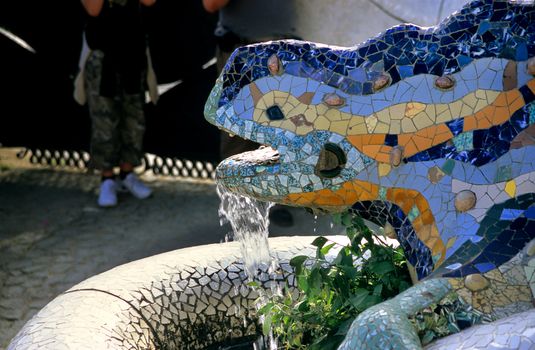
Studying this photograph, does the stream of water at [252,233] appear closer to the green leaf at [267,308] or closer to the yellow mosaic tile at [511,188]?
the green leaf at [267,308]

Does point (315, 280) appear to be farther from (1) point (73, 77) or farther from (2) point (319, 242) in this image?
(1) point (73, 77)

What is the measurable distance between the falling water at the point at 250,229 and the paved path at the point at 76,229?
1.88m

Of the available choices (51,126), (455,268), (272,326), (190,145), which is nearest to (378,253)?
(272,326)

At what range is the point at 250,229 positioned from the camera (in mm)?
2779

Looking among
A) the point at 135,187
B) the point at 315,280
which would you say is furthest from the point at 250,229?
the point at 135,187

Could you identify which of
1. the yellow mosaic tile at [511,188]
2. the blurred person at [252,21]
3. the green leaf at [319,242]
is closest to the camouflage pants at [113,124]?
the blurred person at [252,21]

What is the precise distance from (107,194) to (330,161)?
4.52 metres

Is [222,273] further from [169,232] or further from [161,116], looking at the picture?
[161,116]

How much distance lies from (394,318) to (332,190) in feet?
1.26

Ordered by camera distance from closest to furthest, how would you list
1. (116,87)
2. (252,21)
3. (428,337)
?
(428,337) → (252,21) → (116,87)

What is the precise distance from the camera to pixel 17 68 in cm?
709

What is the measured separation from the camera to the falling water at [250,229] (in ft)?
8.86

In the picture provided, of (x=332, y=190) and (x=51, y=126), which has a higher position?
(x=51, y=126)

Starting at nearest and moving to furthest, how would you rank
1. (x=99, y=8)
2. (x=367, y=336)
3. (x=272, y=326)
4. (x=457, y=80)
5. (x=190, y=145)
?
1. (x=367, y=336)
2. (x=457, y=80)
3. (x=272, y=326)
4. (x=99, y=8)
5. (x=190, y=145)
